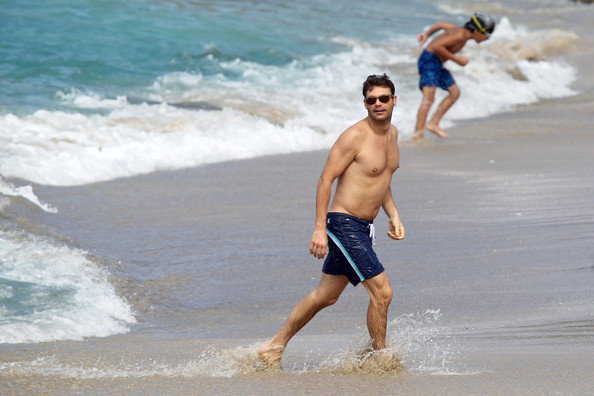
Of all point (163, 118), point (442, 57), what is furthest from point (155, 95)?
point (442, 57)

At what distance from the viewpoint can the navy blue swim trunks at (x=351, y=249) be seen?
427 centimetres

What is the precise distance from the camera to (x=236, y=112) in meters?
13.0

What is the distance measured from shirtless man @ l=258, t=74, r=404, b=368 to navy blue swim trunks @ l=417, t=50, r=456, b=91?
23.7ft

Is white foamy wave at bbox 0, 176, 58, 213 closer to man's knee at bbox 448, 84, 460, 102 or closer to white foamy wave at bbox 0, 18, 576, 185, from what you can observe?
white foamy wave at bbox 0, 18, 576, 185

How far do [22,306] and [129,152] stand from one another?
16.6ft

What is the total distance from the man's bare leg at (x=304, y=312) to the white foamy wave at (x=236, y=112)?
5.16 m

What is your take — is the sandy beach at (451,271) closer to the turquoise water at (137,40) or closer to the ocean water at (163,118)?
Answer: the ocean water at (163,118)

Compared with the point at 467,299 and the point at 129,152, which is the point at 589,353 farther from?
the point at 129,152

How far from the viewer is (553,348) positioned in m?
4.57

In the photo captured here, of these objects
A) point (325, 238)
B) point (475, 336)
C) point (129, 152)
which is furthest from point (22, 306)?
point (129, 152)

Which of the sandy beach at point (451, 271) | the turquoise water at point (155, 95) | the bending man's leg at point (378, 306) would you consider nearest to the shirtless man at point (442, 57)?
the sandy beach at point (451, 271)

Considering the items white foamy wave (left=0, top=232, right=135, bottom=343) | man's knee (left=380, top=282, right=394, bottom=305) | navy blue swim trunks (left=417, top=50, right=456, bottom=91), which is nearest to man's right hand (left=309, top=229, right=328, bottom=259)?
man's knee (left=380, top=282, right=394, bottom=305)

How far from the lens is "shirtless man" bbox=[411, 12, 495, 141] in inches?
437

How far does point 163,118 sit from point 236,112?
4.21ft
